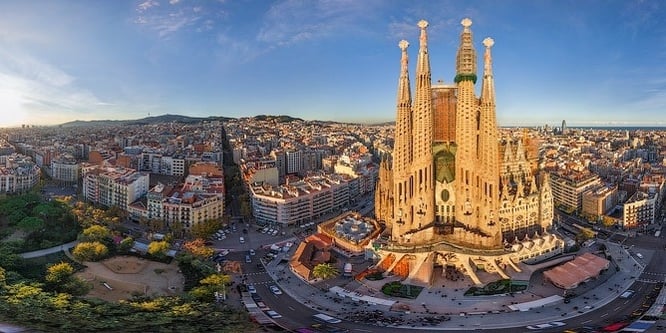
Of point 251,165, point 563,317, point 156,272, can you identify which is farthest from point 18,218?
point 563,317

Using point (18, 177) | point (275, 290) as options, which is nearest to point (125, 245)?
point (275, 290)

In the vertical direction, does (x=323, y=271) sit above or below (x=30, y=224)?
below

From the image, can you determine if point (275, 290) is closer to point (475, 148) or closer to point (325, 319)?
point (325, 319)

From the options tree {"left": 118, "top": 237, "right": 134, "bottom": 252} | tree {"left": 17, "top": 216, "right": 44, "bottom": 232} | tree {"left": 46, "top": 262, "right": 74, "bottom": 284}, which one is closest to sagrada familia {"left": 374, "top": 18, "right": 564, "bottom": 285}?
tree {"left": 118, "top": 237, "right": 134, "bottom": 252}

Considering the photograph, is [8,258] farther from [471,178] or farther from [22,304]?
[471,178]

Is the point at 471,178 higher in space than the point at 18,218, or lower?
higher

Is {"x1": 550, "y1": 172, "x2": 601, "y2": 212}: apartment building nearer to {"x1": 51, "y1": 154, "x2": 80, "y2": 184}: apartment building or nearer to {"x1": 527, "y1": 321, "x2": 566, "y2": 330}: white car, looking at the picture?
{"x1": 527, "y1": 321, "x2": 566, "y2": 330}: white car

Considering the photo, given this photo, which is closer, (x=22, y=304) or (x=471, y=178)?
(x=22, y=304)
